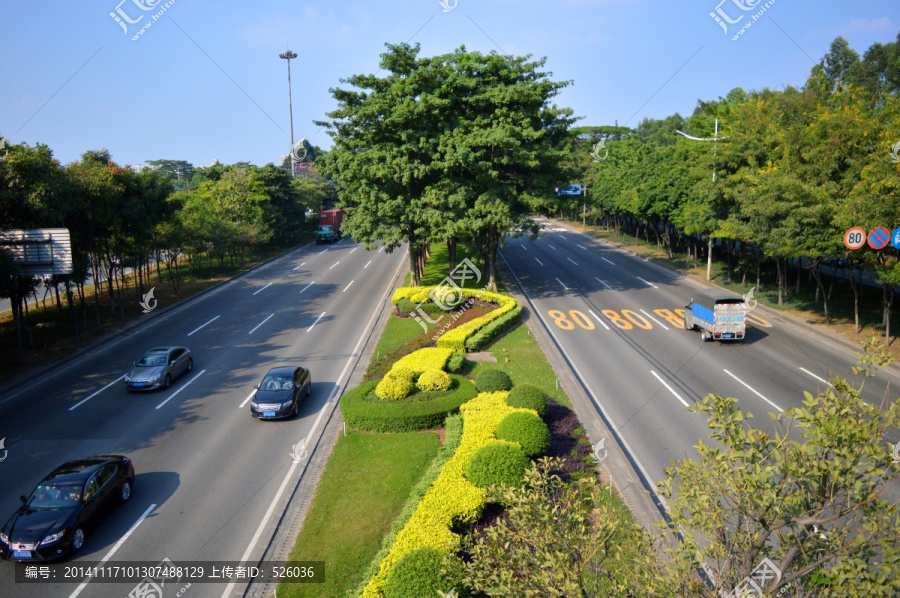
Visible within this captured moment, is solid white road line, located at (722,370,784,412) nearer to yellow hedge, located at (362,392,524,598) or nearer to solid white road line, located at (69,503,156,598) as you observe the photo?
yellow hedge, located at (362,392,524,598)

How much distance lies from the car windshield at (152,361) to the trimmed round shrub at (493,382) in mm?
13740

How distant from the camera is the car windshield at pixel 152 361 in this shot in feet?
79.7

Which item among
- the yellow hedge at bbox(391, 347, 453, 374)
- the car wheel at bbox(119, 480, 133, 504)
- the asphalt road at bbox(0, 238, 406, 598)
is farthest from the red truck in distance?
the car wheel at bbox(119, 480, 133, 504)

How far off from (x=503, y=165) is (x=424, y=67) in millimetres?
7738

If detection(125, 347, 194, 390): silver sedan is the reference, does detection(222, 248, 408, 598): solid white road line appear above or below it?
below

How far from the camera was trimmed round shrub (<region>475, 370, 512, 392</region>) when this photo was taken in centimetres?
2106

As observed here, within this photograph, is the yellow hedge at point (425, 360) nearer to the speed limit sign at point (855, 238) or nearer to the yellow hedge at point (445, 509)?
the yellow hedge at point (445, 509)

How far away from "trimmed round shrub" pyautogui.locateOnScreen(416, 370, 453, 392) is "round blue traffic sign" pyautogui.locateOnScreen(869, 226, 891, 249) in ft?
62.1

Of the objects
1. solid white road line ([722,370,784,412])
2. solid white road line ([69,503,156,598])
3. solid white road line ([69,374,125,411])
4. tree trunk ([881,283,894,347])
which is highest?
tree trunk ([881,283,894,347])

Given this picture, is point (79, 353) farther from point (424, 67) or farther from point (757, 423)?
point (757, 423)

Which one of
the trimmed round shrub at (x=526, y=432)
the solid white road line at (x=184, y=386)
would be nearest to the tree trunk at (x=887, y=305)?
the trimmed round shrub at (x=526, y=432)

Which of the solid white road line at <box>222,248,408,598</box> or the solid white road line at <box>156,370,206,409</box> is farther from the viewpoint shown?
the solid white road line at <box>156,370,206,409</box>

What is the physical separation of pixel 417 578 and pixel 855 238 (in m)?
24.6

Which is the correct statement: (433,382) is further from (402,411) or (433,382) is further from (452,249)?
(452,249)
